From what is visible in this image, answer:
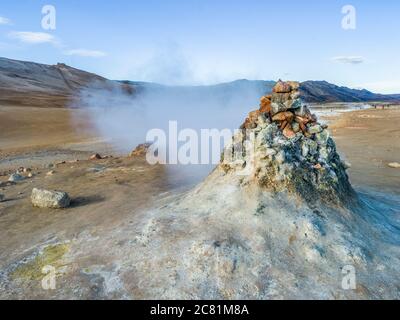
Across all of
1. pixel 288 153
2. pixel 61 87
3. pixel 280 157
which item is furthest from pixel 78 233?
pixel 61 87

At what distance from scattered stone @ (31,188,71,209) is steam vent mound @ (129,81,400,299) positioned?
2086 mm

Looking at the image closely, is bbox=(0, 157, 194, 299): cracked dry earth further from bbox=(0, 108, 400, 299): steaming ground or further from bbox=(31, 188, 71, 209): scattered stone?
bbox=(31, 188, 71, 209): scattered stone

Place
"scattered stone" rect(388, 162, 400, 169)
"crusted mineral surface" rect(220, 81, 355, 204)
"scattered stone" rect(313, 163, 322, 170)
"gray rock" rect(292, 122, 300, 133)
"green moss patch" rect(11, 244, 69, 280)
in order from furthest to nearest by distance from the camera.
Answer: "scattered stone" rect(388, 162, 400, 169)
"gray rock" rect(292, 122, 300, 133)
"scattered stone" rect(313, 163, 322, 170)
"crusted mineral surface" rect(220, 81, 355, 204)
"green moss patch" rect(11, 244, 69, 280)

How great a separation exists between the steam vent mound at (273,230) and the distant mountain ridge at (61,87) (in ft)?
23.6

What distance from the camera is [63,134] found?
21359 mm

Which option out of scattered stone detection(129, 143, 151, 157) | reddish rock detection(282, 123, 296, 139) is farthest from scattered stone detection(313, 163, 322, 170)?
scattered stone detection(129, 143, 151, 157)

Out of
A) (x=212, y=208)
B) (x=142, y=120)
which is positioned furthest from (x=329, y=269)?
(x=142, y=120)

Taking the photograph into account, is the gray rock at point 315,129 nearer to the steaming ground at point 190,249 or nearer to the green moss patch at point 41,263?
the steaming ground at point 190,249

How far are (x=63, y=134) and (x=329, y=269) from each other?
65.1 feet

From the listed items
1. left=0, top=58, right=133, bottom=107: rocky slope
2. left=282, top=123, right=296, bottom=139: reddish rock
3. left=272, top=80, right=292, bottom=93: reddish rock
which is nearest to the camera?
left=282, top=123, right=296, bottom=139: reddish rock

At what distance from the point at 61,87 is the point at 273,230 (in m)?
61.2

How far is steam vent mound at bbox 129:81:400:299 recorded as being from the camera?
3.62 meters

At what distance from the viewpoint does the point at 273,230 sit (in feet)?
14.0
